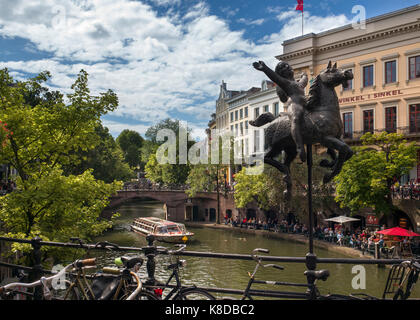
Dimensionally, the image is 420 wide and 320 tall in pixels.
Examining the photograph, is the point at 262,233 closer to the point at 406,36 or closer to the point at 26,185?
the point at 406,36

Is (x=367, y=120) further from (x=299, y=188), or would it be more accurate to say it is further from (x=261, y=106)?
(x=261, y=106)

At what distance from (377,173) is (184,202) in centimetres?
3194

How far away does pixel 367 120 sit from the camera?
4028 cm

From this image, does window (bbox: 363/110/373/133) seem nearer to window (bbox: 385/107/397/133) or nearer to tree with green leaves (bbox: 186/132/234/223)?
window (bbox: 385/107/397/133)

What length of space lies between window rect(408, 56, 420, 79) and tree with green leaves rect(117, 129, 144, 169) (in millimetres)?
76400

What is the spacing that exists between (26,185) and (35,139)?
208 centimetres

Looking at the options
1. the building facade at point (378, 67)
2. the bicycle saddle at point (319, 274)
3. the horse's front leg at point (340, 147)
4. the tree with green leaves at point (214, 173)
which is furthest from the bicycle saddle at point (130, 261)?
the tree with green leaves at point (214, 173)

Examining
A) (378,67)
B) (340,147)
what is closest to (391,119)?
(378,67)

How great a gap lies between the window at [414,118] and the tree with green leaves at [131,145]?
76.3m

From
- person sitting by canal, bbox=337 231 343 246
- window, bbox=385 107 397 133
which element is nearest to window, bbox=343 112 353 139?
window, bbox=385 107 397 133

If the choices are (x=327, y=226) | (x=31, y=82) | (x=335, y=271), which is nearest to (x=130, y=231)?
(x=327, y=226)

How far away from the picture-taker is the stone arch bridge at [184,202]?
53.5 meters

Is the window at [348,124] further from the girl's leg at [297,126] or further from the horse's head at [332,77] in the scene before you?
the girl's leg at [297,126]

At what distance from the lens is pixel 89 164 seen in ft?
149
